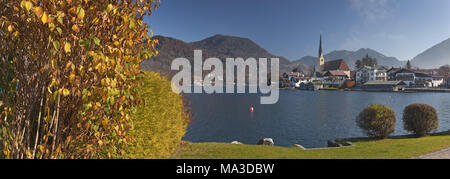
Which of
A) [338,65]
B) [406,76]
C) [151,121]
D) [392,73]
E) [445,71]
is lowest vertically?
[151,121]

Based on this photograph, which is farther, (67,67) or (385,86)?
(385,86)

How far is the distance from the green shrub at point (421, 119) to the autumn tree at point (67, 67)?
24.2 meters

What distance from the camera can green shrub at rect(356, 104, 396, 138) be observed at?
1897 cm

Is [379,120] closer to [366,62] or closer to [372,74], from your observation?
[372,74]

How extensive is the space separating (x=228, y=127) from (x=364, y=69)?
13049cm

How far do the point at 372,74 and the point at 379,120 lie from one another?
133m

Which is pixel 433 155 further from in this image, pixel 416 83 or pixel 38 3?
pixel 416 83

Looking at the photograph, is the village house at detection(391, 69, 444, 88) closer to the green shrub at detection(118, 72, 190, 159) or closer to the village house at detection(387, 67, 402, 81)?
the village house at detection(387, 67, 402, 81)

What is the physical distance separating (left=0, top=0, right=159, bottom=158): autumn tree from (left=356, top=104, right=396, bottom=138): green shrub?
2090 cm

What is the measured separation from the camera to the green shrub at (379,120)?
18969mm

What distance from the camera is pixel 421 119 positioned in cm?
1948

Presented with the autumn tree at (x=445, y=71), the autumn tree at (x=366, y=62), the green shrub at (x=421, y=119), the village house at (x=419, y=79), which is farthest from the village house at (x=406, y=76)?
the green shrub at (x=421, y=119)

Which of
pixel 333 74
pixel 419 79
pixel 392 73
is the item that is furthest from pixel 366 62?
pixel 419 79
